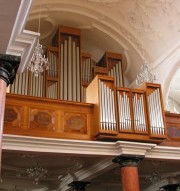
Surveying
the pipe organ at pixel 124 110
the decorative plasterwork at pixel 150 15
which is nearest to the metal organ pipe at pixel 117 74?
the decorative plasterwork at pixel 150 15

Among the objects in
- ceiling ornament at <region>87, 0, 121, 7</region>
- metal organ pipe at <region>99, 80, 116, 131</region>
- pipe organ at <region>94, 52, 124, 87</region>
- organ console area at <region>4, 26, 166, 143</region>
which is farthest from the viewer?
pipe organ at <region>94, 52, 124, 87</region>

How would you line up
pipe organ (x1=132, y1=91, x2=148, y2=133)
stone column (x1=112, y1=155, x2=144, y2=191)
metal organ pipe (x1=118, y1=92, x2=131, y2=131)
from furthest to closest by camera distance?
pipe organ (x1=132, y1=91, x2=148, y2=133) → metal organ pipe (x1=118, y1=92, x2=131, y2=131) → stone column (x1=112, y1=155, x2=144, y2=191)

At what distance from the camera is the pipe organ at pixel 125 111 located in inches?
328

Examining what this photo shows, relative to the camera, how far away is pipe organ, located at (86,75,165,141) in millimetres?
8336

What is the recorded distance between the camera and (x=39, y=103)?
26.8ft

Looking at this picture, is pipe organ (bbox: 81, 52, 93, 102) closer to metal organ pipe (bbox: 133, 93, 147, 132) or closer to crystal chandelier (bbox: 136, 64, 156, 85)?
crystal chandelier (bbox: 136, 64, 156, 85)

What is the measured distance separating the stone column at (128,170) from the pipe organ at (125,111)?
0.51 metres

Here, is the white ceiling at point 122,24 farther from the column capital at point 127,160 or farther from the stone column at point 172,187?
the column capital at point 127,160

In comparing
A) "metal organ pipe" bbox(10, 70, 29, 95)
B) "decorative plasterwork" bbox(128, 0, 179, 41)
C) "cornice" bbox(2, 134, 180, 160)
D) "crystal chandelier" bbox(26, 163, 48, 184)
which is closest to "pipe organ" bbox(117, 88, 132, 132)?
"cornice" bbox(2, 134, 180, 160)

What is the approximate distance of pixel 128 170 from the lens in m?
8.32

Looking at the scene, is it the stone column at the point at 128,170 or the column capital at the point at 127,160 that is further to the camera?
the column capital at the point at 127,160

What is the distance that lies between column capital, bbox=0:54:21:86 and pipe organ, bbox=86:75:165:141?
3.64 m

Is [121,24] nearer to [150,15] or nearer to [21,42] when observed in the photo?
[150,15]

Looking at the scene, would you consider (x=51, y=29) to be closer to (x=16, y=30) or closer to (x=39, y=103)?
(x=39, y=103)
